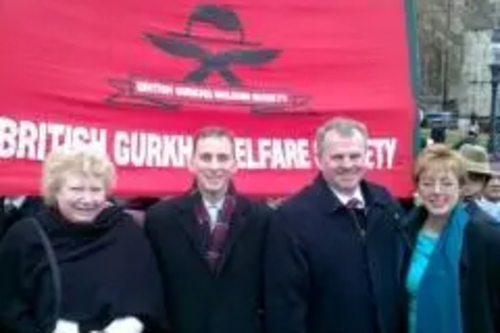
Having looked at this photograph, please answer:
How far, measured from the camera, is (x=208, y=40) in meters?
5.40

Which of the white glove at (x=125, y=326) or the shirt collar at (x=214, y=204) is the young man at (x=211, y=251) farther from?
the white glove at (x=125, y=326)

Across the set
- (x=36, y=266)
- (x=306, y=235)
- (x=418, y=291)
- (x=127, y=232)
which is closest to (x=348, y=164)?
(x=306, y=235)

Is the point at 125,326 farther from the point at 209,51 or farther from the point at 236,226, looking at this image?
the point at 209,51

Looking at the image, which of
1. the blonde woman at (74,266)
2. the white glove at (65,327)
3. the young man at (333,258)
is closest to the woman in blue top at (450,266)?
the young man at (333,258)

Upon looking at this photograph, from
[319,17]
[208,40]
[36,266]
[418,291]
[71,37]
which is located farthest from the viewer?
[319,17]

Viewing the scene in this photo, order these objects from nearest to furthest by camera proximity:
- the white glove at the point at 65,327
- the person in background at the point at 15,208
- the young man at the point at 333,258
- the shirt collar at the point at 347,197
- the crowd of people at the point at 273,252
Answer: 1. the white glove at the point at 65,327
2. the crowd of people at the point at 273,252
3. the young man at the point at 333,258
4. the shirt collar at the point at 347,197
5. the person in background at the point at 15,208

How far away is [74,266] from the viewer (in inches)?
162

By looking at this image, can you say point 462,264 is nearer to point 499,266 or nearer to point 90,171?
point 499,266

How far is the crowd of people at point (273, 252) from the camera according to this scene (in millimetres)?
4145

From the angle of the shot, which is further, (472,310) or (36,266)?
(472,310)

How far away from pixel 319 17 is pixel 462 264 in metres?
1.93

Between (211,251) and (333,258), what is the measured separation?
1.68ft

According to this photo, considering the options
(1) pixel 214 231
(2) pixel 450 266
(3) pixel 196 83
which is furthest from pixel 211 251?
(3) pixel 196 83

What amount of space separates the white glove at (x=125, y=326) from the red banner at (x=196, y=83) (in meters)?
1.03
